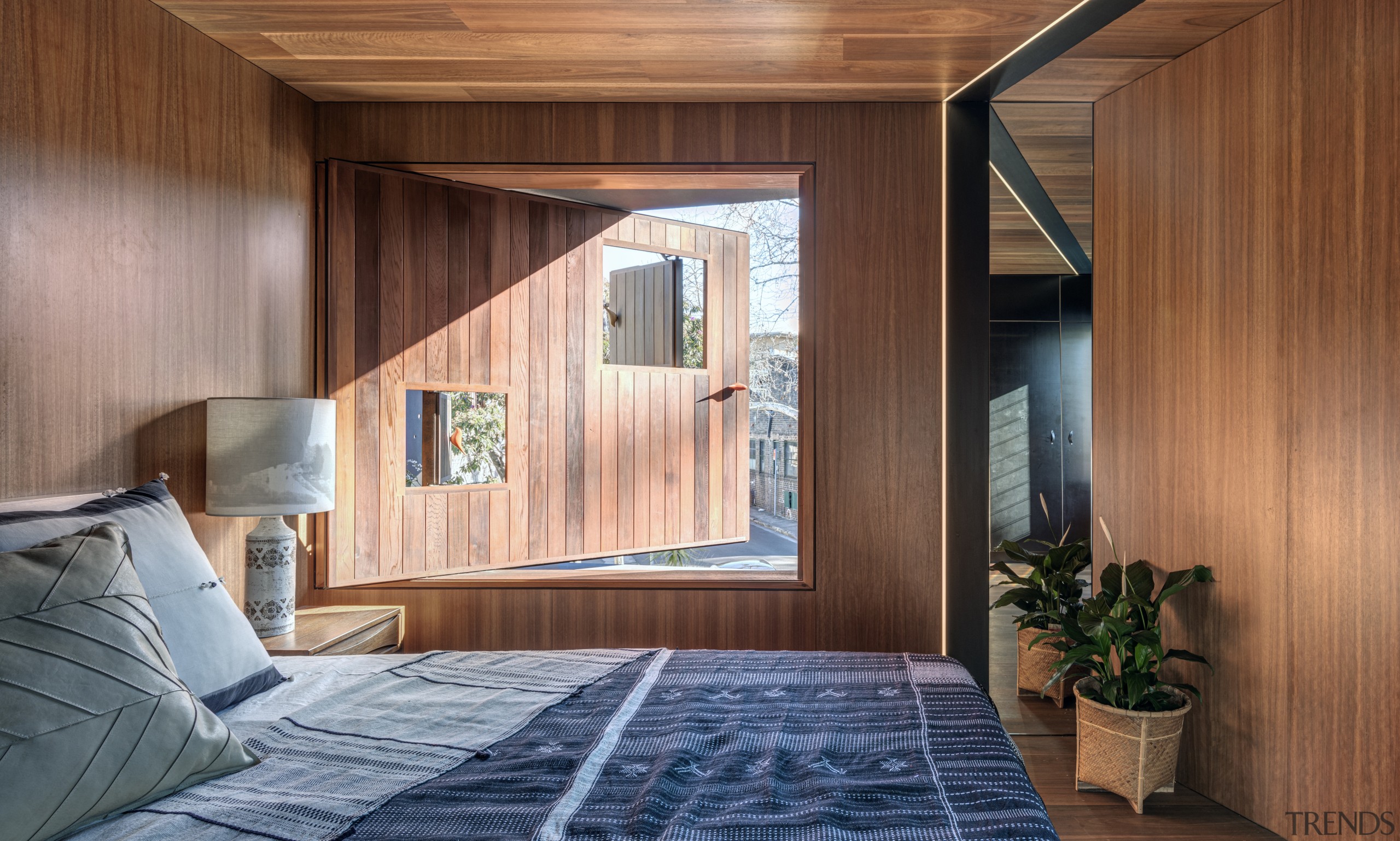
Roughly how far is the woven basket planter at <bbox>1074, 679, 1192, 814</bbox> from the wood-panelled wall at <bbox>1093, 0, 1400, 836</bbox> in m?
0.19

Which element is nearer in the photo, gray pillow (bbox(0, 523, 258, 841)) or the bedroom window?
gray pillow (bbox(0, 523, 258, 841))

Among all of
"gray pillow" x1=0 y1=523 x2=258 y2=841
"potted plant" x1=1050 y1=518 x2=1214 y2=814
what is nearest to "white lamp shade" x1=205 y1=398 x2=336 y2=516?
"gray pillow" x1=0 y1=523 x2=258 y2=841

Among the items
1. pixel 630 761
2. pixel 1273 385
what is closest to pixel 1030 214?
pixel 1273 385

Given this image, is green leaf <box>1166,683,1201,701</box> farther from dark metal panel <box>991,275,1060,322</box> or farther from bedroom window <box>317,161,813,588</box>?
dark metal panel <box>991,275,1060,322</box>

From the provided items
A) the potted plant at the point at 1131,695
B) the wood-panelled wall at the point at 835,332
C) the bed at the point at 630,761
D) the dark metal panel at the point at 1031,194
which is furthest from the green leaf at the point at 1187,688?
the dark metal panel at the point at 1031,194

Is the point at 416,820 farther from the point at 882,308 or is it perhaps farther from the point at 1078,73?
the point at 1078,73

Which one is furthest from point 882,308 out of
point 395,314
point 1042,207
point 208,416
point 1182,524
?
point 208,416

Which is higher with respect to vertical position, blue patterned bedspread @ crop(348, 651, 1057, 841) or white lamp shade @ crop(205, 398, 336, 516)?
white lamp shade @ crop(205, 398, 336, 516)

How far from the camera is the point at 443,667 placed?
1901 mm

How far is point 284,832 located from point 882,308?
2556mm

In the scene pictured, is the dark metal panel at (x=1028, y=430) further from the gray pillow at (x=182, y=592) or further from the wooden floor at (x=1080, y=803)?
the gray pillow at (x=182, y=592)

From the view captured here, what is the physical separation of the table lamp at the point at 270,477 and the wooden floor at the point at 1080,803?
7.43 ft

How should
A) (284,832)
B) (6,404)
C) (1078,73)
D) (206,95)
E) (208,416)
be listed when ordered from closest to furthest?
(284,832) < (6,404) < (208,416) < (206,95) < (1078,73)

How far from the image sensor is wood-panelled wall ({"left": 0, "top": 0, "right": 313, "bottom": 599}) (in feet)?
6.14
